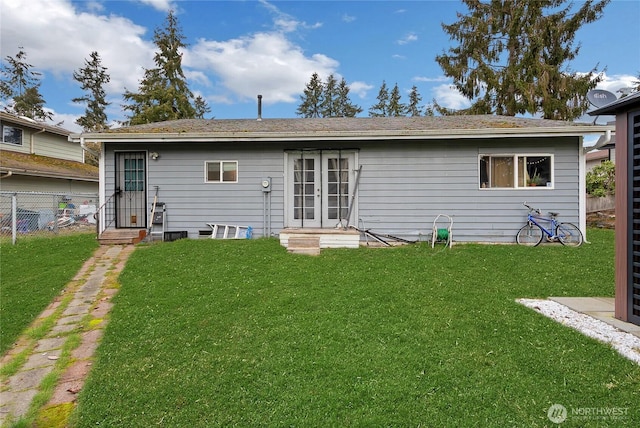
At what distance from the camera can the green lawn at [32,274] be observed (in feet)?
12.3

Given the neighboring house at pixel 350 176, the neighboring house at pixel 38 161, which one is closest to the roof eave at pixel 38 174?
the neighboring house at pixel 38 161

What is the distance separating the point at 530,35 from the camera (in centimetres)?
1600

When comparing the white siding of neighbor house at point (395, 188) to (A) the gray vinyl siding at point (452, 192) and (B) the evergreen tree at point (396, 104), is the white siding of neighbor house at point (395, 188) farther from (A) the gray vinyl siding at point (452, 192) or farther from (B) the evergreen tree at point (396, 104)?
(B) the evergreen tree at point (396, 104)

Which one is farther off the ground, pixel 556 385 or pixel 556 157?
pixel 556 157

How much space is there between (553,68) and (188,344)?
19.1 meters

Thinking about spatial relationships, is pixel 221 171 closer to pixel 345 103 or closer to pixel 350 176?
pixel 350 176

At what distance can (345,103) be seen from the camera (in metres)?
32.0

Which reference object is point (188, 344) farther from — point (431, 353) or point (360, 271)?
point (360, 271)

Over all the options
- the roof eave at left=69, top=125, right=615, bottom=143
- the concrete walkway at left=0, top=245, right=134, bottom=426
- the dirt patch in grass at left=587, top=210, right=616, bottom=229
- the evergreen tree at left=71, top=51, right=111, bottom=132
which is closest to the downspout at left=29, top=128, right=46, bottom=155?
the roof eave at left=69, top=125, right=615, bottom=143

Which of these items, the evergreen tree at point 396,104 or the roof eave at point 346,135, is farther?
the evergreen tree at point 396,104

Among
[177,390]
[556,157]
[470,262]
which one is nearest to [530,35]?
[556,157]

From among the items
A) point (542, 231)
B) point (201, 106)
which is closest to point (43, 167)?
point (542, 231)

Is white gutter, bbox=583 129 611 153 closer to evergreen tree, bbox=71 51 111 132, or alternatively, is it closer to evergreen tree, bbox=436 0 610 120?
evergreen tree, bbox=436 0 610 120

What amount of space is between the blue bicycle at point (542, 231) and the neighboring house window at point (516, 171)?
0.57 m
